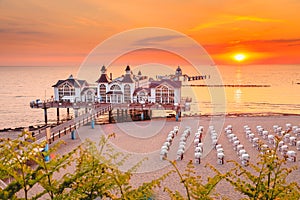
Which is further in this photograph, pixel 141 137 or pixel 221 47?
pixel 221 47

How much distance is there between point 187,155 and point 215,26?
12.9m

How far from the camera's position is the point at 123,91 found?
3036 centimetres

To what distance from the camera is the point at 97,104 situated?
30.2 m

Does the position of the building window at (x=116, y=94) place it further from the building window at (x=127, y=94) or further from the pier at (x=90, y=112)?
the pier at (x=90, y=112)

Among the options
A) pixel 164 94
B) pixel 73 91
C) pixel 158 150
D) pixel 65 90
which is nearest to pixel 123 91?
pixel 164 94

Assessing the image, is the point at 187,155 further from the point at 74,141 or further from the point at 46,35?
the point at 46,35

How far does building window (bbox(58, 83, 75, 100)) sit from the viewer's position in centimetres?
3153

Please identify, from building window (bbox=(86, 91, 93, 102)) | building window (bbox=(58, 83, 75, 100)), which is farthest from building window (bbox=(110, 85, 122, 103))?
building window (bbox=(58, 83, 75, 100))

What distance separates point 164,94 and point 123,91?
181 inches

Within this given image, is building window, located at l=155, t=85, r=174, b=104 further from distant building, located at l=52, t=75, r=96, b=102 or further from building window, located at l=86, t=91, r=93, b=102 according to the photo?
building window, located at l=86, t=91, r=93, b=102

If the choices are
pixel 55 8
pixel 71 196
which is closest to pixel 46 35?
pixel 55 8

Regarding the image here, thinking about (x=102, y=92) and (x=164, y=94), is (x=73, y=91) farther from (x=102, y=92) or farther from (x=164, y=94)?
(x=164, y=94)

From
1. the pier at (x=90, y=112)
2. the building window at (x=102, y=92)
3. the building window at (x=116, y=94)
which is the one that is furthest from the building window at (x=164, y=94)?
the building window at (x=102, y=92)

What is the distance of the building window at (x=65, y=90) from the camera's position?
31531 millimetres
